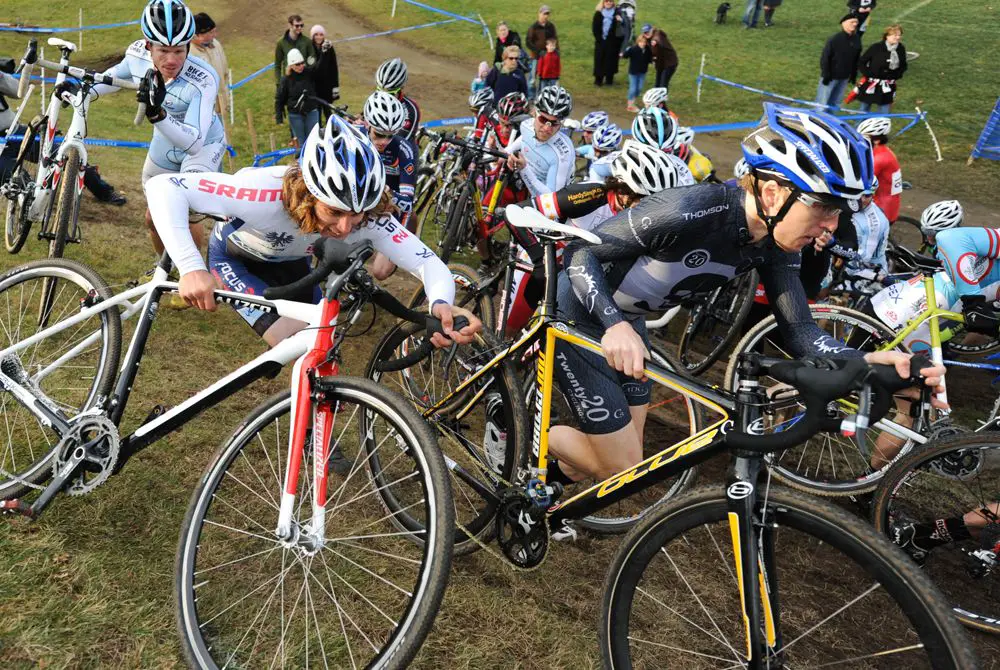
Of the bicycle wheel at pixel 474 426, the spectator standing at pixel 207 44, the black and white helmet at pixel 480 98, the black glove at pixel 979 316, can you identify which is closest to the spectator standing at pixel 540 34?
the black and white helmet at pixel 480 98

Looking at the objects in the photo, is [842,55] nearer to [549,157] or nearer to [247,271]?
[549,157]

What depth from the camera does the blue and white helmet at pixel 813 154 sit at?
9.91ft

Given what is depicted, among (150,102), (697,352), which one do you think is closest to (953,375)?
(697,352)

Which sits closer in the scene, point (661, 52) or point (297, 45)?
point (297, 45)

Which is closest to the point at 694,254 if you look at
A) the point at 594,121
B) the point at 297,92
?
the point at 594,121

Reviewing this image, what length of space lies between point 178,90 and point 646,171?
403 centimetres

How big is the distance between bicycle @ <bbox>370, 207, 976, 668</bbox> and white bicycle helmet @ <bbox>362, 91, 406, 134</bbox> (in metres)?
3.60

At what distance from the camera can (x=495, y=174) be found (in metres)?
9.81

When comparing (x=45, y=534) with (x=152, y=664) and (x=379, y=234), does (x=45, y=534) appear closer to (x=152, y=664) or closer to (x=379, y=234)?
(x=152, y=664)

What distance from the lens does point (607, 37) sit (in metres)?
22.3

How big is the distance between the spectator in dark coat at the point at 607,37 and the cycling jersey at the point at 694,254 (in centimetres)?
2027

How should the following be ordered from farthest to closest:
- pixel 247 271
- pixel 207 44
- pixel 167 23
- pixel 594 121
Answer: pixel 207 44
pixel 594 121
pixel 167 23
pixel 247 271

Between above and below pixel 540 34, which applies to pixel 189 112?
above

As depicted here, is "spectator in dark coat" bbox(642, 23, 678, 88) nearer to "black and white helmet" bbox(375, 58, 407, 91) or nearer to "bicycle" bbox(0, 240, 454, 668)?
"black and white helmet" bbox(375, 58, 407, 91)
